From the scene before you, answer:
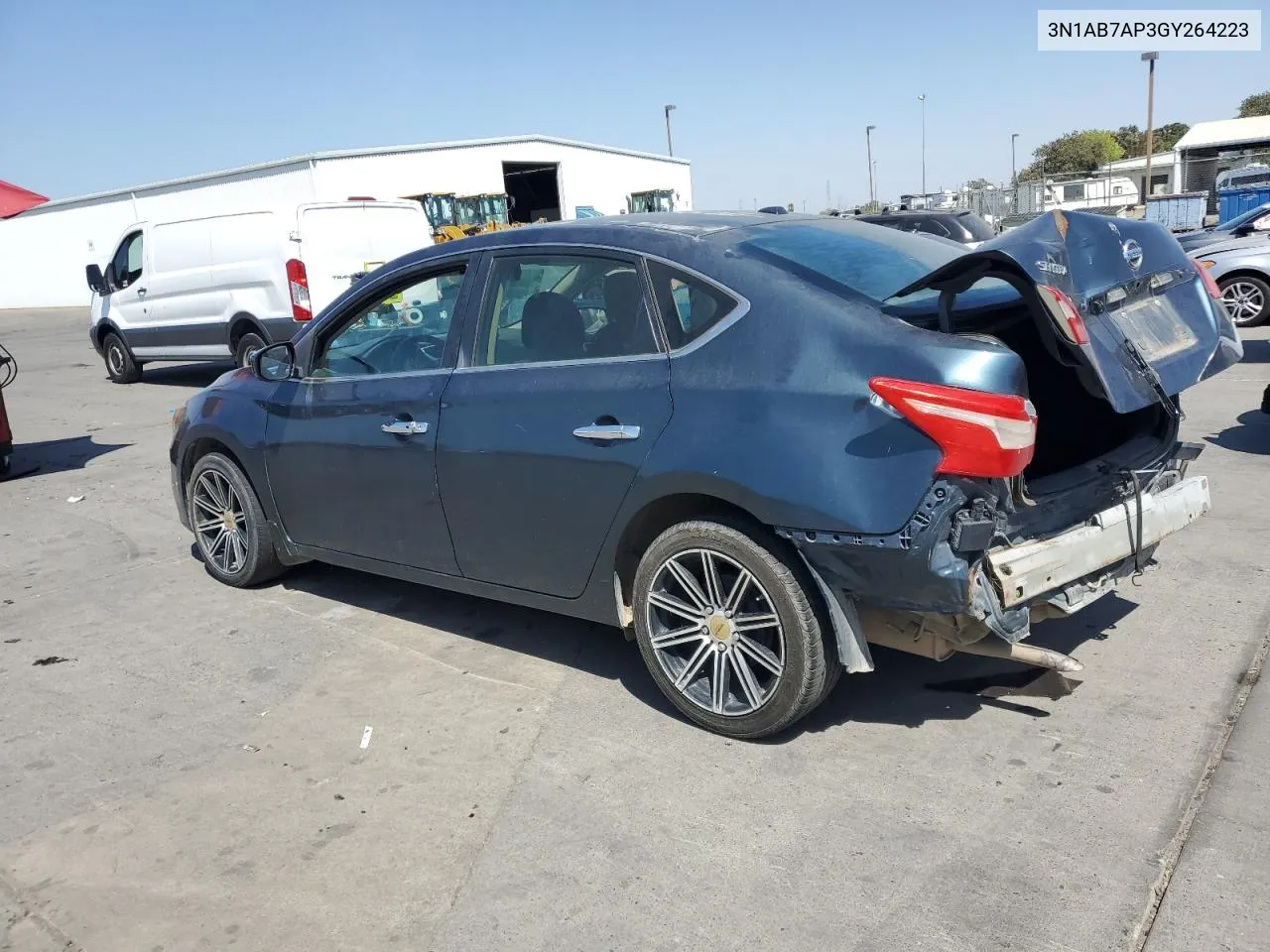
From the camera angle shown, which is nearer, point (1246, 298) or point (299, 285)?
point (299, 285)

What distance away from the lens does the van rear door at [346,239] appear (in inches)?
494

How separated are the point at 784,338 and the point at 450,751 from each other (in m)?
1.89

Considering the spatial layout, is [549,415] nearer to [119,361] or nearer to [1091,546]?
[1091,546]

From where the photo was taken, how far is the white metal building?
31.0 meters

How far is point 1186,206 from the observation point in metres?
30.8

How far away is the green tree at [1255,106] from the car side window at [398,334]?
279ft

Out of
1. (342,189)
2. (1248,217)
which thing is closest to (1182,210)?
(1248,217)

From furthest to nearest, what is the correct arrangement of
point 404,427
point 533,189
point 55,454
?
point 533,189, point 55,454, point 404,427

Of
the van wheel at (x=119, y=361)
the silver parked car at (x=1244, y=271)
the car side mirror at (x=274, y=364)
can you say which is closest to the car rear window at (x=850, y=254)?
the car side mirror at (x=274, y=364)

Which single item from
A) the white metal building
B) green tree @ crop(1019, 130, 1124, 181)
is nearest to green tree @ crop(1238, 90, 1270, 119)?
green tree @ crop(1019, 130, 1124, 181)

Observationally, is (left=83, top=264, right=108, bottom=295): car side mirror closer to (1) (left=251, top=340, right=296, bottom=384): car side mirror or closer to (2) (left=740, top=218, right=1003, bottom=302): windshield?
(1) (left=251, top=340, right=296, bottom=384): car side mirror

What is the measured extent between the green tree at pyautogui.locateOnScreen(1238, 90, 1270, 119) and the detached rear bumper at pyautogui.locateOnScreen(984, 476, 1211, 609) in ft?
277

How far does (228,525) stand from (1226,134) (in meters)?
63.0

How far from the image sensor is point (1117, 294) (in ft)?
11.6
